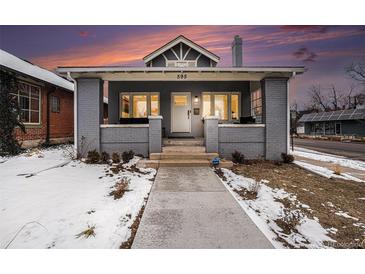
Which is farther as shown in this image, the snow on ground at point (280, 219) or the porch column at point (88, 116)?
the porch column at point (88, 116)

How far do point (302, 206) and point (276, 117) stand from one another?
4.55 meters

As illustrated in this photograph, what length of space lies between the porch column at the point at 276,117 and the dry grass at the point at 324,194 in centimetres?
75

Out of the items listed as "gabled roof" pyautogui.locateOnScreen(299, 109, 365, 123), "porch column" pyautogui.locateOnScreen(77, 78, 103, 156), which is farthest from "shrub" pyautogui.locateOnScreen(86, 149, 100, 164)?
"gabled roof" pyautogui.locateOnScreen(299, 109, 365, 123)

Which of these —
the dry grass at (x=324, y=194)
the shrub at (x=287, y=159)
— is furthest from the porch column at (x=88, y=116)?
the shrub at (x=287, y=159)

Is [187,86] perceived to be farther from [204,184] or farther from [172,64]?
[204,184]

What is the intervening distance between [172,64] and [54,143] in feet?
27.4

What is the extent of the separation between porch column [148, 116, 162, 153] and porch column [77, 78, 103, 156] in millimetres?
2091

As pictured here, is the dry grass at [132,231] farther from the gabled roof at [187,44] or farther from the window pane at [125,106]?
the gabled roof at [187,44]

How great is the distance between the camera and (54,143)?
35.8ft

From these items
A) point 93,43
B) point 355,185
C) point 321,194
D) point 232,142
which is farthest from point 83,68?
point 355,185

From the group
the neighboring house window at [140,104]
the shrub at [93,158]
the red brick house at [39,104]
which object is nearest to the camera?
the shrub at [93,158]

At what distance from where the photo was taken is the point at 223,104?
391 inches

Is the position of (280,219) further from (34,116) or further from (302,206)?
(34,116)

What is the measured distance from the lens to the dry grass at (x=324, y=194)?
9.19 feet
